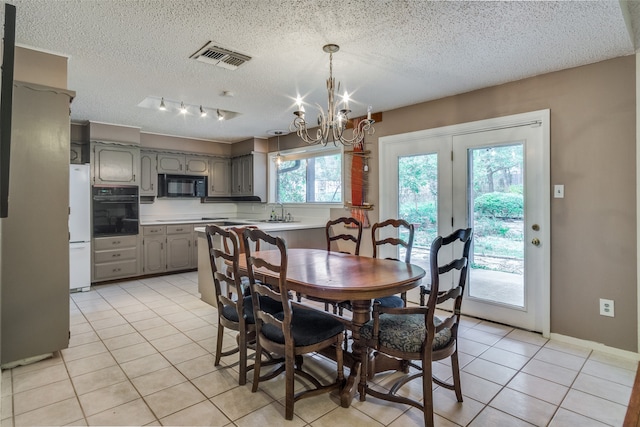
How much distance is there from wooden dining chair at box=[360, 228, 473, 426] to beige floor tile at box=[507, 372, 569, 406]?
0.51 meters

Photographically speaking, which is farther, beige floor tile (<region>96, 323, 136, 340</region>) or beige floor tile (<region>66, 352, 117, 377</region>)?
beige floor tile (<region>96, 323, 136, 340</region>)

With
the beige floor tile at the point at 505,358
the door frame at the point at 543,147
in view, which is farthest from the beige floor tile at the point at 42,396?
the door frame at the point at 543,147

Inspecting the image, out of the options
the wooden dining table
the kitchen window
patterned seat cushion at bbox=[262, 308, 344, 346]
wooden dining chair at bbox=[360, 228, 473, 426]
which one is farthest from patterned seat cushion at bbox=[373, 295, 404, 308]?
the kitchen window

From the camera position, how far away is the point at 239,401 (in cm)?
211

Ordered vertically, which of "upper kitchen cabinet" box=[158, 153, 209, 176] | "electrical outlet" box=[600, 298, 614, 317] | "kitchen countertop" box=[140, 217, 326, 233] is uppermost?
"upper kitchen cabinet" box=[158, 153, 209, 176]

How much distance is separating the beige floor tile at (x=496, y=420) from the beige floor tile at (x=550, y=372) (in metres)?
0.66

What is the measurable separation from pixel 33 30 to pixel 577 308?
470 cm

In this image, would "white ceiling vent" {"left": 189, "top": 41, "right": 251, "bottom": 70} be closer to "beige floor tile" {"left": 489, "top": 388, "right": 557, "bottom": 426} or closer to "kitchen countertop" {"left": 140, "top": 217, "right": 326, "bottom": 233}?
"kitchen countertop" {"left": 140, "top": 217, "right": 326, "bottom": 233}

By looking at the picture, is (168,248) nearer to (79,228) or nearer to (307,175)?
(79,228)

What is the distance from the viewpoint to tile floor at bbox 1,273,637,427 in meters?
1.95

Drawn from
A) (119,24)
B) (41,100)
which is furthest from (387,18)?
(41,100)

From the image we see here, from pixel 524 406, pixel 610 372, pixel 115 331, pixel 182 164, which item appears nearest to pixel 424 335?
pixel 524 406

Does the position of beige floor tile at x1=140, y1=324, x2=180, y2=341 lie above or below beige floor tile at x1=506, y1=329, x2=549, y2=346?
above

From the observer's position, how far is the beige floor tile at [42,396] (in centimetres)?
206
